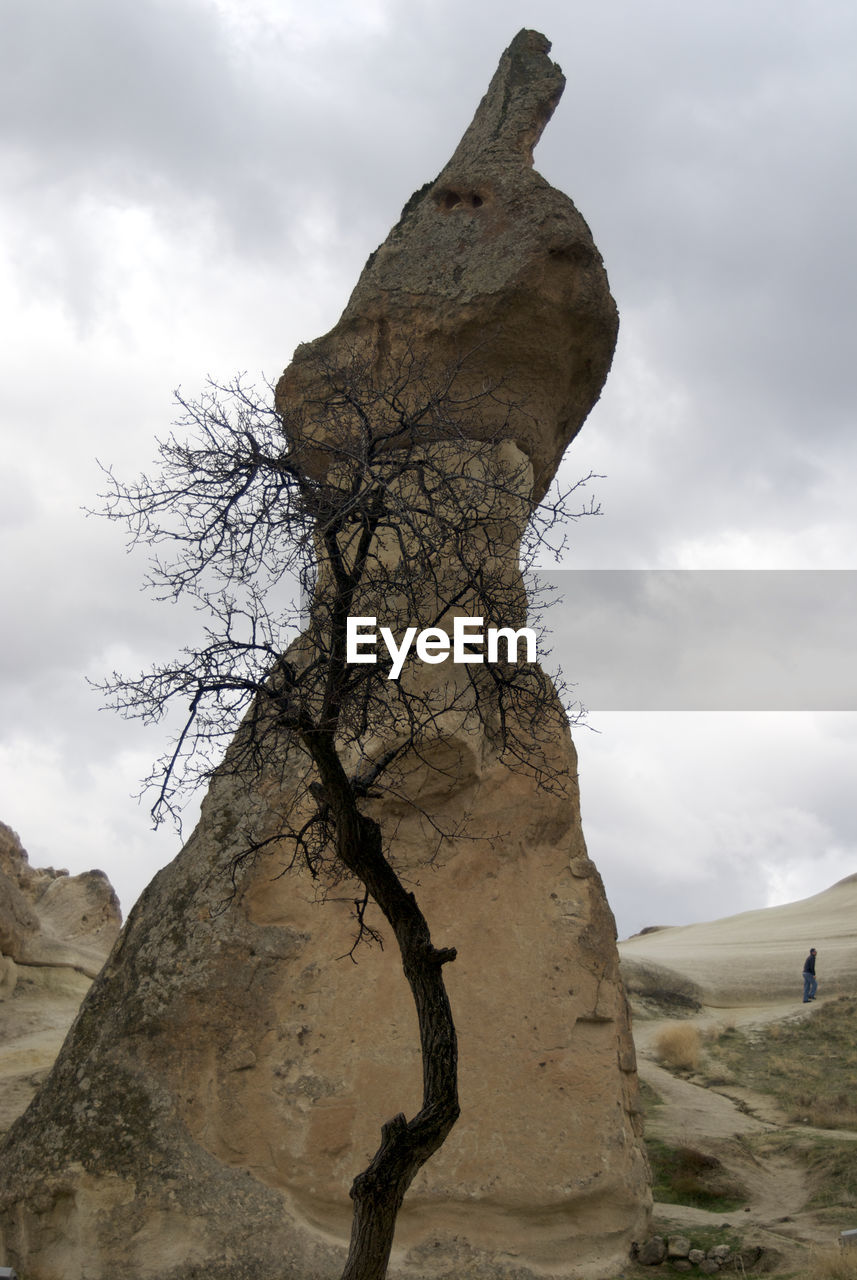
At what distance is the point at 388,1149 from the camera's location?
4.54 meters

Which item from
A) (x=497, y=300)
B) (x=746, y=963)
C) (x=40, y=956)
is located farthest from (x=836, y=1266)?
(x=746, y=963)

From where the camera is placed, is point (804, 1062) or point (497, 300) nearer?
point (497, 300)

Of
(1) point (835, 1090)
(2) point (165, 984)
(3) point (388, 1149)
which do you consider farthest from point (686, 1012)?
(3) point (388, 1149)

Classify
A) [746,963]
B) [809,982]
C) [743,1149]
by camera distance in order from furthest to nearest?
[746,963] → [809,982] → [743,1149]

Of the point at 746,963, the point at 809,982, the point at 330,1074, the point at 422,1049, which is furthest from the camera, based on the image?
the point at 746,963

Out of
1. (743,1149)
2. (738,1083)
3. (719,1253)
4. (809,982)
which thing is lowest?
(719,1253)

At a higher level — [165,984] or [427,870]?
[427,870]

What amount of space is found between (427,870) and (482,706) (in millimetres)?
1138

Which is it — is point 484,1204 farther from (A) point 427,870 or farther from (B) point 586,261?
(B) point 586,261

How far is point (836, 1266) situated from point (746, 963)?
44.9ft

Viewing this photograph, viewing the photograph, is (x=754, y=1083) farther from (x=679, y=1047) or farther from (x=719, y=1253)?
(x=719, y=1253)

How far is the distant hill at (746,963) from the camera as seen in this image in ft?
54.9

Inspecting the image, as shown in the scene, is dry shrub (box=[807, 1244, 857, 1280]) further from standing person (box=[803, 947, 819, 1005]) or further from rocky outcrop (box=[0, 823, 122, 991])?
standing person (box=[803, 947, 819, 1005])

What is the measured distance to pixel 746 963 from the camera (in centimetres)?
1869
